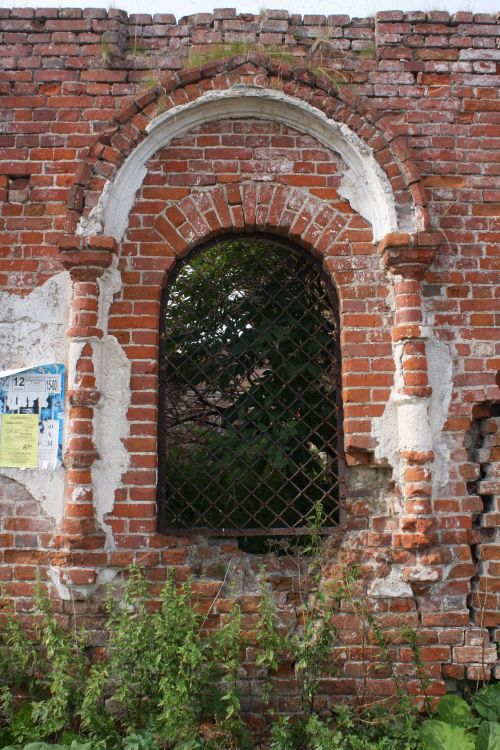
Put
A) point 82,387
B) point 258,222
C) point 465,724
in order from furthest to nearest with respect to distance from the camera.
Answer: point 258,222, point 82,387, point 465,724

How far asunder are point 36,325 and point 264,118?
6.59ft

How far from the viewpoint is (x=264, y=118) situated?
4316mm

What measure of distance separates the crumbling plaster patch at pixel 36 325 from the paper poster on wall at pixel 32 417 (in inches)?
3.1

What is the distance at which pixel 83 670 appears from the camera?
11.6ft

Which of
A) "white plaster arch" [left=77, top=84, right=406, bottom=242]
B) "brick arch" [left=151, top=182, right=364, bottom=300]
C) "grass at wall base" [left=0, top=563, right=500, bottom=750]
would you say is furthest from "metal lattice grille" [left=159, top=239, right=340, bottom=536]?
"grass at wall base" [left=0, top=563, right=500, bottom=750]

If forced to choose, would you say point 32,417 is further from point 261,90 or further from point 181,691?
point 261,90

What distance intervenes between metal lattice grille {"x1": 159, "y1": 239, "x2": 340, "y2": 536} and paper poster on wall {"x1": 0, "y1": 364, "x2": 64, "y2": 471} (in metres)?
0.64

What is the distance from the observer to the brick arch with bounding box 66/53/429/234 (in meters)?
4.07

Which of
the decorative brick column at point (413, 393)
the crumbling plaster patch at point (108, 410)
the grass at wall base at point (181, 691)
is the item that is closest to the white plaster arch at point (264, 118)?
the decorative brick column at point (413, 393)

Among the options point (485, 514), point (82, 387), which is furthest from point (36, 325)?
point (485, 514)

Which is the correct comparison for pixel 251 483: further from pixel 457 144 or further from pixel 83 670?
pixel 457 144

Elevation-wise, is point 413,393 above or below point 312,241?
below

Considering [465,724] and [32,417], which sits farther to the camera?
[32,417]

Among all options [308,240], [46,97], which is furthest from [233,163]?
[46,97]
